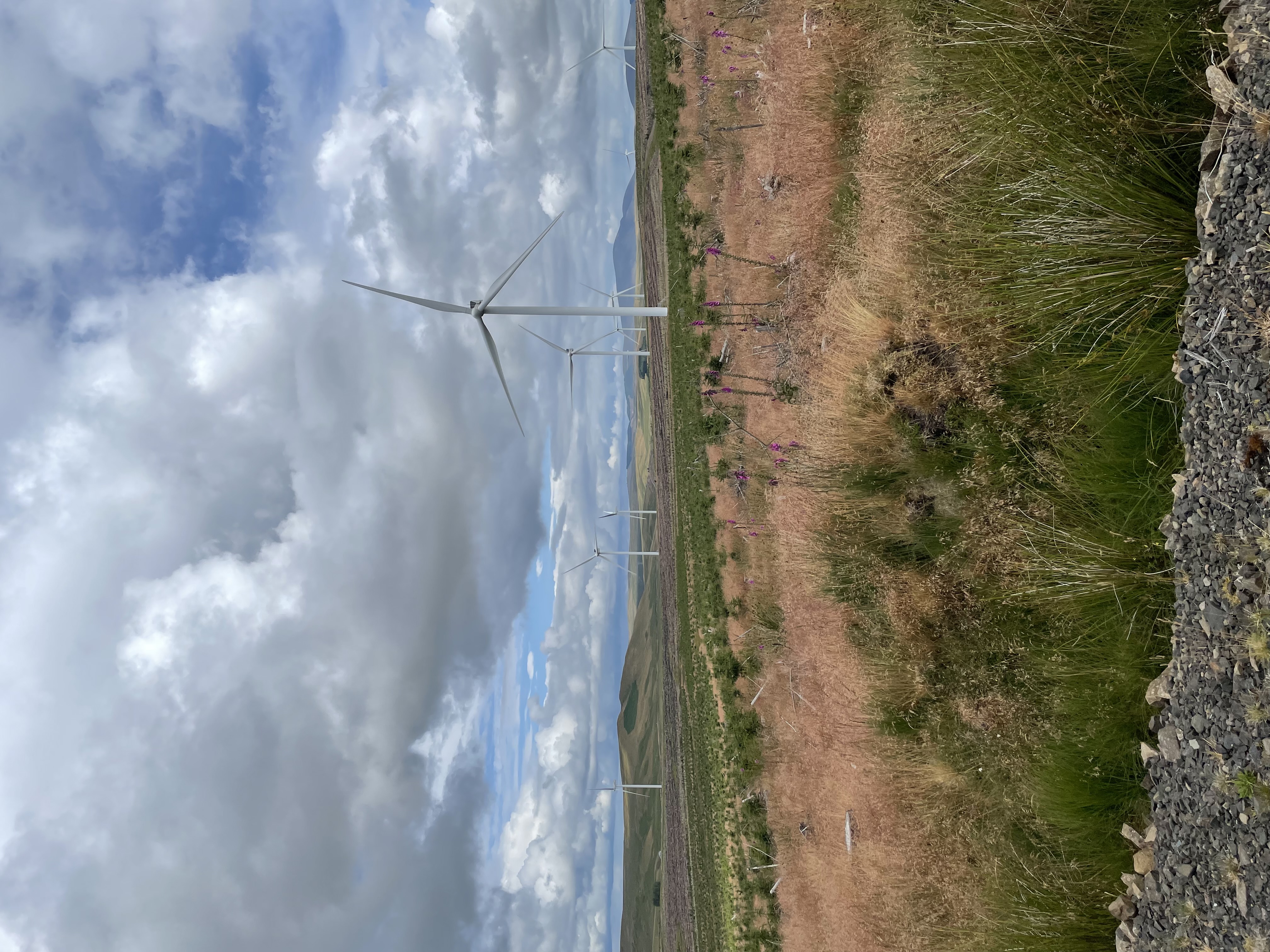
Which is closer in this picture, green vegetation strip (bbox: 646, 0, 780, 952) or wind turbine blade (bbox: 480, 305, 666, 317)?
wind turbine blade (bbox: 480, 305, 666, 317)

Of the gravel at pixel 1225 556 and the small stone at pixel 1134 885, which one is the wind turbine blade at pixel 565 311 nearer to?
the gravel at pixel 1225 556

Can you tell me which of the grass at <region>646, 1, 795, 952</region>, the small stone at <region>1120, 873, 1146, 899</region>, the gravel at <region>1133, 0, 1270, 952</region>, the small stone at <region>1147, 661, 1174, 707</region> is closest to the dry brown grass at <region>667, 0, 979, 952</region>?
the grass at <region>646, 1, 795, 952</region>

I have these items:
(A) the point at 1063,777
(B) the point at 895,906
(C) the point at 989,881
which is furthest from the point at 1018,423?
(B) the point at 895,906

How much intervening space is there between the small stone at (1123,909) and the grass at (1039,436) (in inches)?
5.7

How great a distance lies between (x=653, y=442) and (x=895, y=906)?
47.5 ft

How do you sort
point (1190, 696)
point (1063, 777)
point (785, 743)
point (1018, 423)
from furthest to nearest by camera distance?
point (785, 743), point (1018, 423), point (1063, 777), point (1190, 696)

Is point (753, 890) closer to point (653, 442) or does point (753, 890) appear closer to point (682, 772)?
point (682, 772)

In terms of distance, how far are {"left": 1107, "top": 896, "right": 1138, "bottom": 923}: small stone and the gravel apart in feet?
1.42

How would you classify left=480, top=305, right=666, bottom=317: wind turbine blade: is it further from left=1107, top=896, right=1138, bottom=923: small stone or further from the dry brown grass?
left=1107, top=896, right=1138, bottom=923: small stone

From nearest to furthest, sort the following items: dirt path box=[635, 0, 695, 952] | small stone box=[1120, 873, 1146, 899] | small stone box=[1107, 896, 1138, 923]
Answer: small stone box=[1120, 873, 1146, 899] → small stone box=[1107, 896, 1138, 923] → dirt path box=[635, 0, 695, 952]

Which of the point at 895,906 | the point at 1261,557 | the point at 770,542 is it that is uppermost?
the point at 770,542

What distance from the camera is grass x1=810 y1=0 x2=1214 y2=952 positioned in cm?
639

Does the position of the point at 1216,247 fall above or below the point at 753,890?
above

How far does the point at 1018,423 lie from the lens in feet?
27.9
